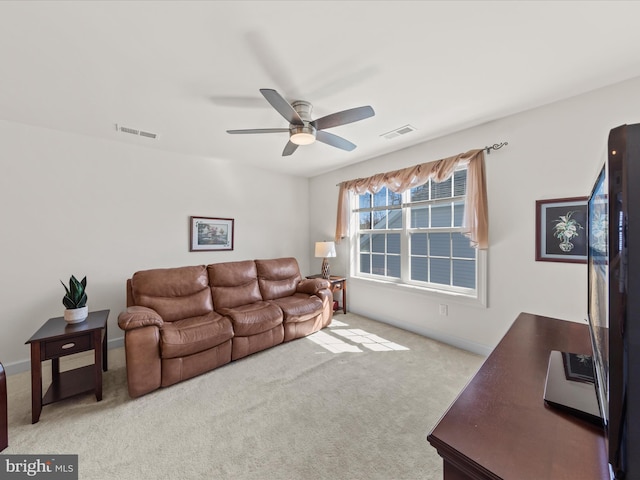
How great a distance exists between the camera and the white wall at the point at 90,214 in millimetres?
2592

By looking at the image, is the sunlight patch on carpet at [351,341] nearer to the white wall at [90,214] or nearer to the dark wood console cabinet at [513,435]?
the white wall at [90,214]

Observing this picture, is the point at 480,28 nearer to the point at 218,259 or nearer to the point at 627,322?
the point at 627,322

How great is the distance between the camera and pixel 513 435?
27.9 inches

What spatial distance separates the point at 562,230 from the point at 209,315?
356cm

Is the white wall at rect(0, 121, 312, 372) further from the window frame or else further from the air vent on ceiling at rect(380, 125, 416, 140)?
the air vent on ceiling at rect(380, 125, 416, 140)

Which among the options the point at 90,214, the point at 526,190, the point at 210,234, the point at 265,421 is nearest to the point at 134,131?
the point at 90,214

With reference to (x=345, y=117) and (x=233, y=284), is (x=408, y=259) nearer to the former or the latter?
(x=345, y=117)

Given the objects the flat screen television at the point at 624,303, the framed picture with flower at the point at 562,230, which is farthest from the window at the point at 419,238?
the flat screen television at the point at 624,303

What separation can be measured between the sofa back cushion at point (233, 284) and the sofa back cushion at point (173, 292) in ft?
0.31

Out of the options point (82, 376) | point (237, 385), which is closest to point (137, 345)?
point (82, 376)

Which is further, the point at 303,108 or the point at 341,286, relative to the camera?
the point at 341,286

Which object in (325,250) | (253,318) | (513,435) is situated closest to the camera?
(513,435)

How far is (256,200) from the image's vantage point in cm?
433

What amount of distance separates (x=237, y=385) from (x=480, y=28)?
310 cm
